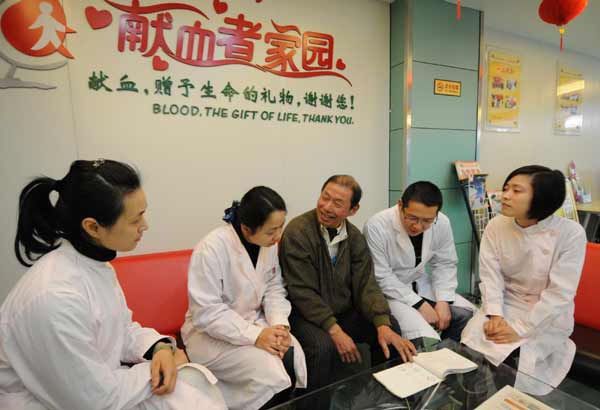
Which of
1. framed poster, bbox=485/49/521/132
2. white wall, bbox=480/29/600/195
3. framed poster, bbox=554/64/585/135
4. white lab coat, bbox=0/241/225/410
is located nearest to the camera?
white lab coat, bbox=0/241/225/410

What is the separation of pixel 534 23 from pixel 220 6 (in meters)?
3.21

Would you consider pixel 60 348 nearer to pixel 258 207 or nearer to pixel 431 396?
pixel 258 207

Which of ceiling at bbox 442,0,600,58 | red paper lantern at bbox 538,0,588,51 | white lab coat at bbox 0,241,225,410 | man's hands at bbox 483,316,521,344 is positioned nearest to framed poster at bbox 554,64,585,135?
ceiling at bbox 442,0,600,58

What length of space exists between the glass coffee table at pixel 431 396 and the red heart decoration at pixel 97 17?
7.69 feet

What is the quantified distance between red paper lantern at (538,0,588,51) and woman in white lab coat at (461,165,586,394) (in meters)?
1.43

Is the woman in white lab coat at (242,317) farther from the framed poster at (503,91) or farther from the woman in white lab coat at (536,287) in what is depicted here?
the framed poster at (503,91)

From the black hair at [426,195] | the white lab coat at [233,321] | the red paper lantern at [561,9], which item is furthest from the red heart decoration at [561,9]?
the white lab coat at [233,321]

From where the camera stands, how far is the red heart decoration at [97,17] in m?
1.92

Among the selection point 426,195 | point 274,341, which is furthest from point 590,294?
point 274,341

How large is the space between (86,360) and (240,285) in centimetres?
72

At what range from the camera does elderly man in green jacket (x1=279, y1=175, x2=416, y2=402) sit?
1.57m

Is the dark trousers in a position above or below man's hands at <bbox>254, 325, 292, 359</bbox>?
below

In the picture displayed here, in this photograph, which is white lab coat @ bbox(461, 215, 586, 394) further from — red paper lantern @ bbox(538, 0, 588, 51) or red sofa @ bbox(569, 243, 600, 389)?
red paper lantern @ bbox(538, 0, 588, 51)

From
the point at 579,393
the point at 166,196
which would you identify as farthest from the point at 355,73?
the point at 579,393
